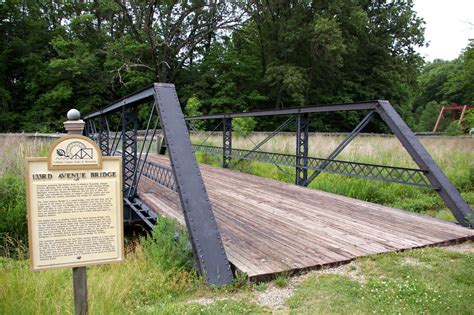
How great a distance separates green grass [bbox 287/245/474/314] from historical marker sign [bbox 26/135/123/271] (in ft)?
5.21

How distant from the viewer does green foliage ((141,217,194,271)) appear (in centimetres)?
363

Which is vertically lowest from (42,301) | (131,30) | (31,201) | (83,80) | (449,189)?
(42,301)

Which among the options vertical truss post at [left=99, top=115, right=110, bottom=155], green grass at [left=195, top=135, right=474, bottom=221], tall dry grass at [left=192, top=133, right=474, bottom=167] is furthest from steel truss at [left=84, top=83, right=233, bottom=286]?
tall dry grass at [left=192, top=133, right=474, bottom=167]

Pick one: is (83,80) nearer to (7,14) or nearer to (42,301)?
(7,14)

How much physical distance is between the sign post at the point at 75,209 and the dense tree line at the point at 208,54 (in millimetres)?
26813

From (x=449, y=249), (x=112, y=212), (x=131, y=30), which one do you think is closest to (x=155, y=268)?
(x=112, y=212)

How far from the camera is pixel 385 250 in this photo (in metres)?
4.15

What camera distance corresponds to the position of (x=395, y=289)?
10.4 ft

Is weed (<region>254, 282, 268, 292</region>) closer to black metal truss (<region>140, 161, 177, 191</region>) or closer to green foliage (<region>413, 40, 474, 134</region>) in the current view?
black metal truss (<region>140, 161, 177, 191</region>)

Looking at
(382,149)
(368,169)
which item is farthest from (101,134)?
(382,149)

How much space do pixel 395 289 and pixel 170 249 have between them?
2.18 m

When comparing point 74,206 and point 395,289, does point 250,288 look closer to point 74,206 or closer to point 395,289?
point 395,289

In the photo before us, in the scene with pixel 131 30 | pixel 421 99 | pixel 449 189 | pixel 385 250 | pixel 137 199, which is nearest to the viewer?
pixel 385 250

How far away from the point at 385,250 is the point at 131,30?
3271 centimetres
